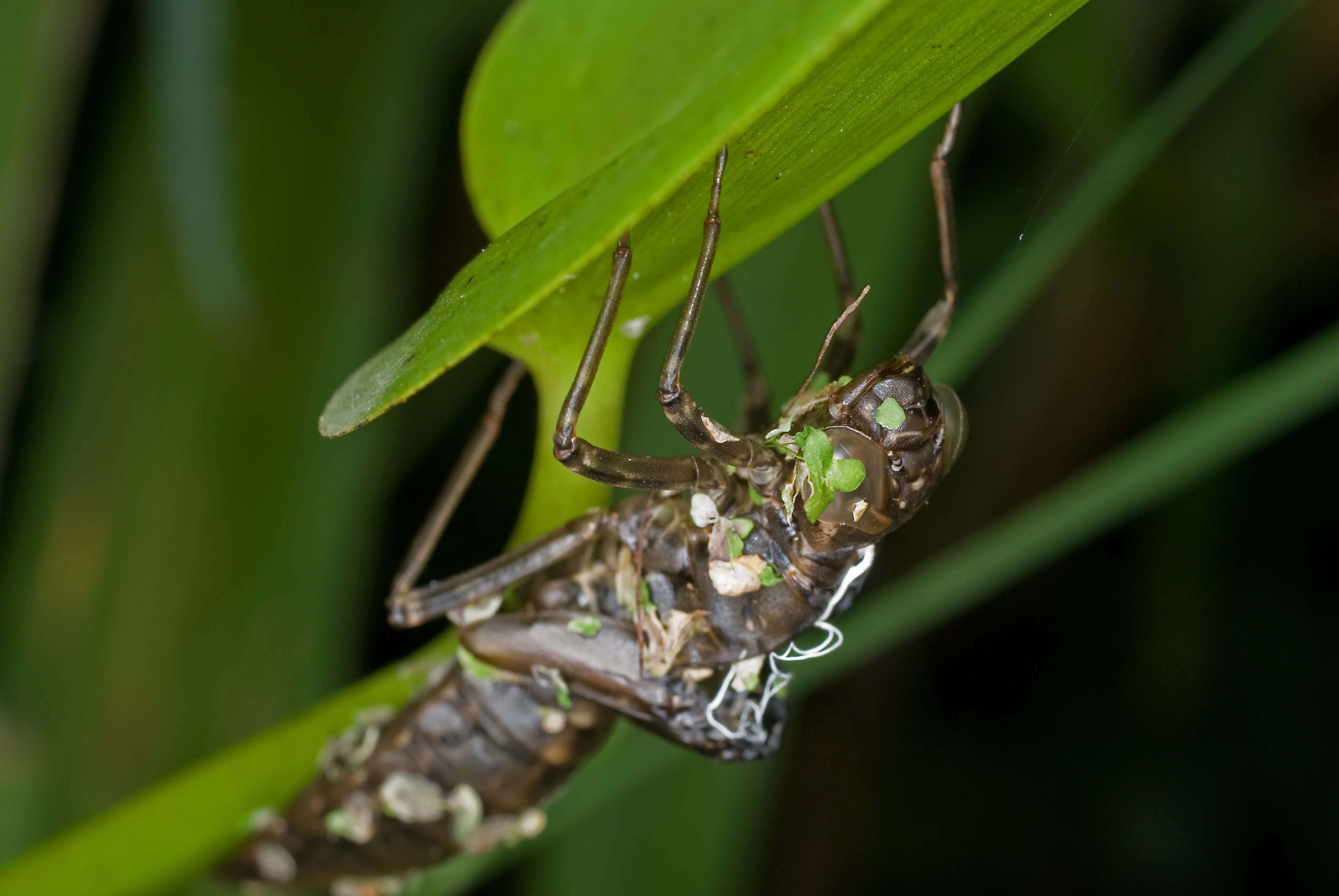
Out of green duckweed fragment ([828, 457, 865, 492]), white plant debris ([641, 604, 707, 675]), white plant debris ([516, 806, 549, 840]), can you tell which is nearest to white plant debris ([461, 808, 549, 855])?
white plant debris ([516, 806, 549, 840])


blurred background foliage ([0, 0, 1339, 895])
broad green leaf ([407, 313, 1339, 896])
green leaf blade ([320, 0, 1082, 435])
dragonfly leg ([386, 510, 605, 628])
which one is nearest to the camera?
green leaf blade ([320, 0, 1082, 435])

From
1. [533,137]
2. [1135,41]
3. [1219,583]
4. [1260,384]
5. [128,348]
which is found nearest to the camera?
[533,137]

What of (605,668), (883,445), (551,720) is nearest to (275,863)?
(551,720)

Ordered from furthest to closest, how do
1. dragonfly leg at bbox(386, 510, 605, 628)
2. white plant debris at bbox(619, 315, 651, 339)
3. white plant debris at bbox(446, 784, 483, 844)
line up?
white plant debris at bbox(446, 784, 483, 844)
dragonfly leg at bbox(386, 510, 605, 628)
white plant debris at bbox(619, 315, 651, 339)

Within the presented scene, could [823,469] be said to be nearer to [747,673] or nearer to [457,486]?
[747,673]

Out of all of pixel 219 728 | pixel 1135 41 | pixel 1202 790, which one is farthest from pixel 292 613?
pixel 1202 790

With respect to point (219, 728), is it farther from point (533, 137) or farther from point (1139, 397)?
point (1139, 397)

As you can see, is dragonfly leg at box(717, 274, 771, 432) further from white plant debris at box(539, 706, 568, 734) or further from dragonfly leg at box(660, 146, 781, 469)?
white plant debris at box(539, 706, 568, 734)
